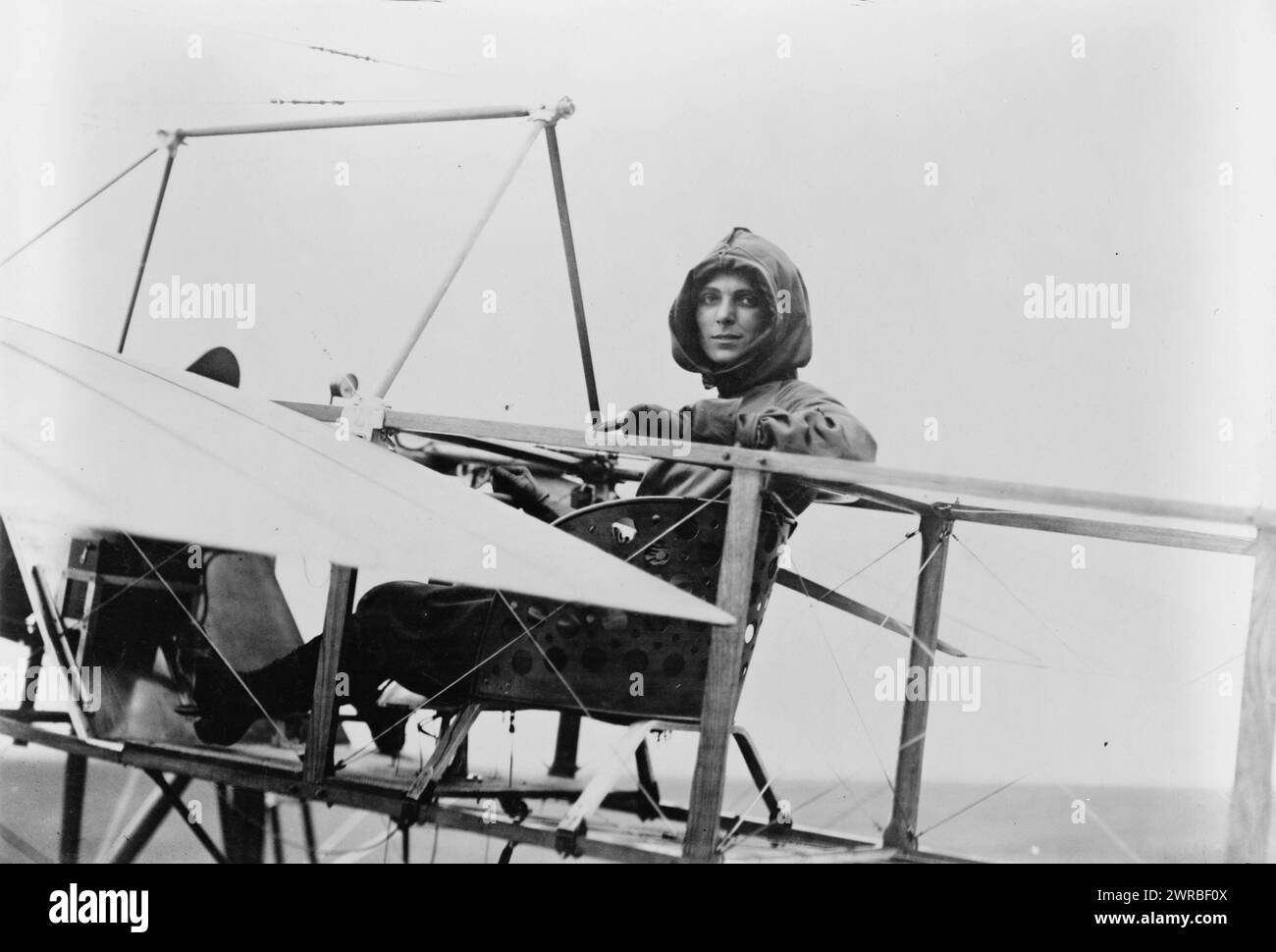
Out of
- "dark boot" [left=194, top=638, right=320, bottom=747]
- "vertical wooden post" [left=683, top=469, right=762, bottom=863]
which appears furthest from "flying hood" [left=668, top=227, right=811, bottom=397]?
"dark boot" [left=194, top=638, right=320, bottom=747]

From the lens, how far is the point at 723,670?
3299 mm

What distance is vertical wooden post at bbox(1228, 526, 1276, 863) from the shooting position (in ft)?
10.4

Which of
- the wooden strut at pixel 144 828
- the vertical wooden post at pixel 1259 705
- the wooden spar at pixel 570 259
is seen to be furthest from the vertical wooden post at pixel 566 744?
the vertical wooden post at pixel 1259 705

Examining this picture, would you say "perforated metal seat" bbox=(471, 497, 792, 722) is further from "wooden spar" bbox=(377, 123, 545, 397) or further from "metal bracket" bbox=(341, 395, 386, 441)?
"wooden spar" bbox=(377, 123, 545, 397)

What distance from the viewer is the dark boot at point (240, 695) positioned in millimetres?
4152

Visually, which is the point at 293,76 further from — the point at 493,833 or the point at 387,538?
the point at 493,833

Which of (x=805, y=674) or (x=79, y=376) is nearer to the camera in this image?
(x=79, y=376)

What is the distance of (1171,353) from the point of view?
4629 millimetres

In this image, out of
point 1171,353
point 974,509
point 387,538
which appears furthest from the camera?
point 1171,353

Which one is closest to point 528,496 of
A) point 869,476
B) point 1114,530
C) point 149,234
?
point 869,476

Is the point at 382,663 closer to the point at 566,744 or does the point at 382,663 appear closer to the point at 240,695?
the point at 240,695

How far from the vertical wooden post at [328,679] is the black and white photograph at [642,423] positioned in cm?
2
